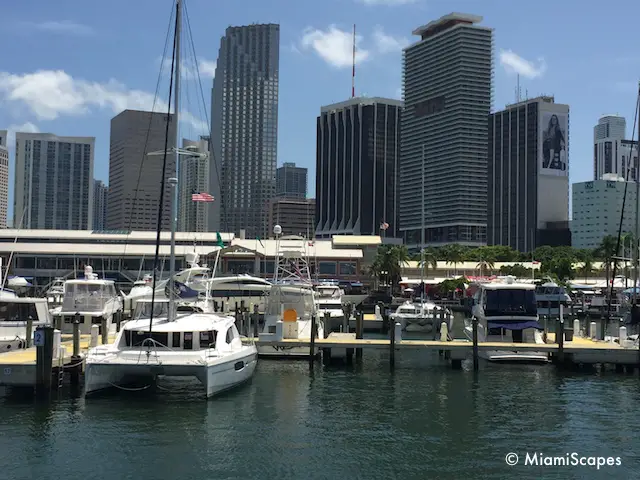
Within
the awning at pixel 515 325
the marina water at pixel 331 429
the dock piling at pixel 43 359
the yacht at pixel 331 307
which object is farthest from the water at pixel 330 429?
the yacht at pixel 331 307

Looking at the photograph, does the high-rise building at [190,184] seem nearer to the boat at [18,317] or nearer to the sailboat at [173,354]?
the boat at [18,317]

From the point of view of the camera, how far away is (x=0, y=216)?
628ft

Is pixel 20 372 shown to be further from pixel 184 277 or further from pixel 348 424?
pixel 184 277

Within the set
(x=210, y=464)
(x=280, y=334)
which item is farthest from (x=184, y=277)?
(x=210, y=464)

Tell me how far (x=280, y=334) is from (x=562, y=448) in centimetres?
1897

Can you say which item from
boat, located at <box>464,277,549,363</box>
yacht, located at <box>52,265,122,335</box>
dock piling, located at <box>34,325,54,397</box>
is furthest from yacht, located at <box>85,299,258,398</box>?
boat, located at <box>464,277,549,363</box>

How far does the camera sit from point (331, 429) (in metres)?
24.6

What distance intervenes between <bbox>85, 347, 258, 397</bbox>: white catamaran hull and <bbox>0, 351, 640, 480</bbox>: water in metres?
0.65

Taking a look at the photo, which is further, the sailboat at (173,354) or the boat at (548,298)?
the boat at (548,298)

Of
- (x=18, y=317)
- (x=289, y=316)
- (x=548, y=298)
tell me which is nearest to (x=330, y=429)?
(x=289, y=316)

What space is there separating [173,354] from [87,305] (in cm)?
1863

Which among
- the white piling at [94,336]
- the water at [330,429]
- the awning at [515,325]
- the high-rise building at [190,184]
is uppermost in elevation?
the high-rise building at [190,184]

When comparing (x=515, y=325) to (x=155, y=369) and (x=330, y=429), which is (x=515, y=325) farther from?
(x=155, y=369)

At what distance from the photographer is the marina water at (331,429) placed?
20.2m
